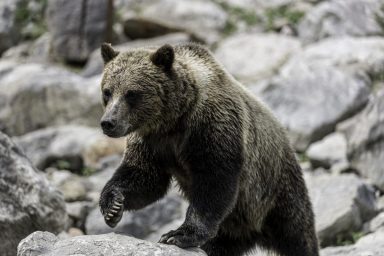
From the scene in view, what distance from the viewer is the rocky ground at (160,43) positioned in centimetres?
857

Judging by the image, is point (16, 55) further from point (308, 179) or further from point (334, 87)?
point (308, 179)

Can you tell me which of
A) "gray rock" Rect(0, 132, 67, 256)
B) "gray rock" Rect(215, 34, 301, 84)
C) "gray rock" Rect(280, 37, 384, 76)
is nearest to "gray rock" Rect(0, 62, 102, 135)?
"gray rock" Rect(215, 34, 301, 84)

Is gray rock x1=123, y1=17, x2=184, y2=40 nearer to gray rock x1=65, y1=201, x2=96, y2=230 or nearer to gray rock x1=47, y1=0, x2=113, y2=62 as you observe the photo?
gray rock x1=47, y1=0, x2=113, y2=62

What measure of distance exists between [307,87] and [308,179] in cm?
308

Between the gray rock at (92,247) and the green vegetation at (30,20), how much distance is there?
44.6 feet

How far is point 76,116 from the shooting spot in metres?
15.4

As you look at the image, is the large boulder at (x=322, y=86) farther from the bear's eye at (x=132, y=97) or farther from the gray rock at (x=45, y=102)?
the bear's eye at (x=132, y=97)

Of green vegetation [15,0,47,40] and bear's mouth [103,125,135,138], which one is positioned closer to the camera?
bear's mouth [103,125,135,138]

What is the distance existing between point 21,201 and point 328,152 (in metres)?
6.00

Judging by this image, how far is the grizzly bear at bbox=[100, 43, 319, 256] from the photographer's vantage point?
6398mm

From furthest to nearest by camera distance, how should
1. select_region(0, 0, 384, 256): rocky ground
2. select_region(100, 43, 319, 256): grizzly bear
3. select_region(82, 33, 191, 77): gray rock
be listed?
1. select_region(82, 33, 191, 77): gray rock
2. select_region(0, 0, 384, 256): rocky ground
3. select_region(100, 43, 319, 256): grizzly bear

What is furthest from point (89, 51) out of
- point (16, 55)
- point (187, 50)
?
point (187, 50)

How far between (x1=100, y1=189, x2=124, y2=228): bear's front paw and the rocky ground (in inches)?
23.2

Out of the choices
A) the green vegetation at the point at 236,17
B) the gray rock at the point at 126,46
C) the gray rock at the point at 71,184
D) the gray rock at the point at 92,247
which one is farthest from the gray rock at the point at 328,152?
the gray rock at the point at 92,247
